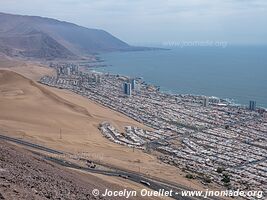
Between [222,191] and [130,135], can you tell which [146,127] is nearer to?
[130,135]
